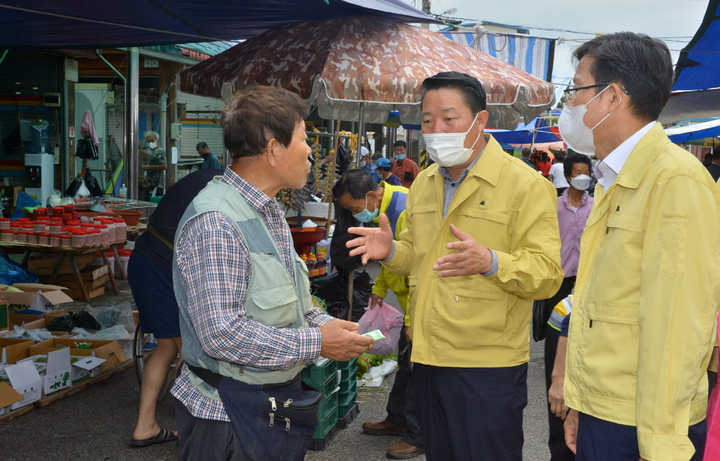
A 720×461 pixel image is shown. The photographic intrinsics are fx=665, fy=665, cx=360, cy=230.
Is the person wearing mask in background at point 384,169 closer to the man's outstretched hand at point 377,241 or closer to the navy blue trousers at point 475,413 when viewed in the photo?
the man's outstretched hand at point 377,241

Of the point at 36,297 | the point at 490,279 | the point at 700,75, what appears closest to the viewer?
the point at 490,279

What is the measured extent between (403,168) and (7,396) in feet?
38.8

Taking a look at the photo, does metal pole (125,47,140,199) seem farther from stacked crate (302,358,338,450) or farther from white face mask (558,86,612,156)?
white face mask (558,86,612,156)

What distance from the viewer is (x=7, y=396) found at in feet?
15.4

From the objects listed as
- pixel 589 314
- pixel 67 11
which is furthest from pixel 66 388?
pixel 589 314

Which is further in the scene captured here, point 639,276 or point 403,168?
point 403,168

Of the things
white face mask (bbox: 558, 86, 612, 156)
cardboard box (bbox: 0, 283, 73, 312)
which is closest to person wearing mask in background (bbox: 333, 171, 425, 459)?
white face mask (bbox: 558, 86, 612, 156)

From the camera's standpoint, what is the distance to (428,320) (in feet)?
9.10

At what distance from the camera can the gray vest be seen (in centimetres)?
210

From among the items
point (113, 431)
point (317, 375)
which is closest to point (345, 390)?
point (317, 375)

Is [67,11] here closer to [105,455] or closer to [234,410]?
[105,455]

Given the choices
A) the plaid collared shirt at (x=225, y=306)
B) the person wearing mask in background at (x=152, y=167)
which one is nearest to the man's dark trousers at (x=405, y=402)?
the plaid collared shirt at (x=225, y=306)

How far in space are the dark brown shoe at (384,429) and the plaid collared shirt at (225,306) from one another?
9.75 ft

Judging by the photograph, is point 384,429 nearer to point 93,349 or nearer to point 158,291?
point 158,291
